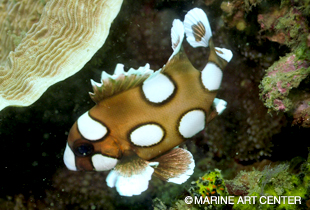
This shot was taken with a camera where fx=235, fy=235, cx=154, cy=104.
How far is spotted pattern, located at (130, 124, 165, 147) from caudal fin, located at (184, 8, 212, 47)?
0.95m

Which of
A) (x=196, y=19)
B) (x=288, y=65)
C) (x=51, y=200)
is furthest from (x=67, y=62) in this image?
(x=288, y=65)

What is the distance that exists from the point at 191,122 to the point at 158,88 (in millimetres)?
465

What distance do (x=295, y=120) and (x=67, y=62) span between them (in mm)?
2661

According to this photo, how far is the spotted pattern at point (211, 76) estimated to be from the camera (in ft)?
7.27

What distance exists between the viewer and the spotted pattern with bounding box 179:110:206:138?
2.22 meters

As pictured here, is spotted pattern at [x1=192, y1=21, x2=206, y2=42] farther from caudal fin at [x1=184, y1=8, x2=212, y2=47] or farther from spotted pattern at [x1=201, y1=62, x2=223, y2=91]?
spotted pattern at [x1=201, y1=62, x2=223, y2=91]

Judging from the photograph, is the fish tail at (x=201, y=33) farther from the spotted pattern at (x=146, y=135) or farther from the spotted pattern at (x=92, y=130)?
the spotted pattern at (x=92, y=130)

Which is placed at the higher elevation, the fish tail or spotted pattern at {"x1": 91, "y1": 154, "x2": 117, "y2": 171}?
the fish tail

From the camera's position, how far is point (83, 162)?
Answer: 7.14 ft

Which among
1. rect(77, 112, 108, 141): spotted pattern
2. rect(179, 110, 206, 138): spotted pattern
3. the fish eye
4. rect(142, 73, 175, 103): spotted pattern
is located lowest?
the fish eye

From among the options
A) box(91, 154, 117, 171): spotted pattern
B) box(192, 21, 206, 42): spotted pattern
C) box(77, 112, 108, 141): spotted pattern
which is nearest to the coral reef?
box(91, 154, 117, 171): spotted pattern

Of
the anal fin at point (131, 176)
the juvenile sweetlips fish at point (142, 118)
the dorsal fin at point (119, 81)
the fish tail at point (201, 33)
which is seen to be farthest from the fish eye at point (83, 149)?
the fish tail at point (201, 33)

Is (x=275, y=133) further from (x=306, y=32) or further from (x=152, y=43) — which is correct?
(x=152, y=43)

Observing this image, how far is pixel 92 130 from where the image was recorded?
6.86ft
